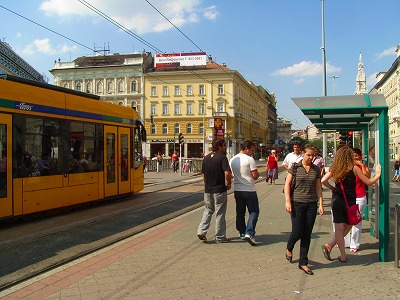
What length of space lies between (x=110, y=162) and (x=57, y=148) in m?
2.40

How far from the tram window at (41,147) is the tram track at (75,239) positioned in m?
1.46

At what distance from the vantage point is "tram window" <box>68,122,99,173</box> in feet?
33.9

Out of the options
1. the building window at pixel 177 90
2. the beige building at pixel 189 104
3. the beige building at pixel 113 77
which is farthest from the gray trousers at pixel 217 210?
the building window at pixel 177 90

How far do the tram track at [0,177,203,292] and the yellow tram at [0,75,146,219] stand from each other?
89 centimetres

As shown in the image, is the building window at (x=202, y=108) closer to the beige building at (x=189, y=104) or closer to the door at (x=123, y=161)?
the beige building at (x=189, y=104)

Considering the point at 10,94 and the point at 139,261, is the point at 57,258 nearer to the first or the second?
the point at 139,261

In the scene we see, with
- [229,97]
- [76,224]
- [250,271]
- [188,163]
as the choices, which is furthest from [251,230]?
[229,97]

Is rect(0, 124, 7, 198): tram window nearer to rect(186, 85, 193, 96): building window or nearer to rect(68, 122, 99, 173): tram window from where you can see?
rect(68, 122, 99, 173): tram window

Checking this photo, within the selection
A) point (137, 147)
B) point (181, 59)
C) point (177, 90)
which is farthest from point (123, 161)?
point (177, 90)

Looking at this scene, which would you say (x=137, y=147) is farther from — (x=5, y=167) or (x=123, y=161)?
(x=5, y=167)

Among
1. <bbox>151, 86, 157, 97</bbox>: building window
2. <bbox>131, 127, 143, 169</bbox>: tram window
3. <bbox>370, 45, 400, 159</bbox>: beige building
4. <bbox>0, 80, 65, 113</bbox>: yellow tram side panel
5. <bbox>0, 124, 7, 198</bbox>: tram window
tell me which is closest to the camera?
<bbox>0, 124, 7, 198</bbox>: tram window

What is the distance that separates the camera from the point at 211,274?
516 cm

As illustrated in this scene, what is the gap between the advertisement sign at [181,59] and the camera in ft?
227

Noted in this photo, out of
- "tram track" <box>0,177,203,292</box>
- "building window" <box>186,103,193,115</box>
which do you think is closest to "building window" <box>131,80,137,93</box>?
"building window" <box>186,103,193,115</box>
